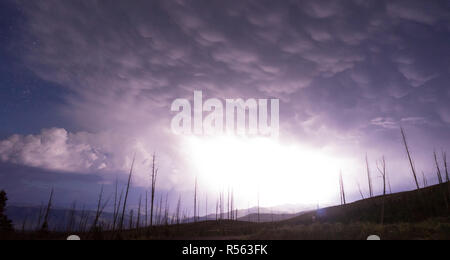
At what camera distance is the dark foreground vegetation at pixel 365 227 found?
19641mm

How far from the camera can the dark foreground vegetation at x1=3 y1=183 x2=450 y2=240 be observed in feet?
64.4

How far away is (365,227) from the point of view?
21.2m

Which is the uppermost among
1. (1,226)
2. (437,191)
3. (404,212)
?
(437,191)
